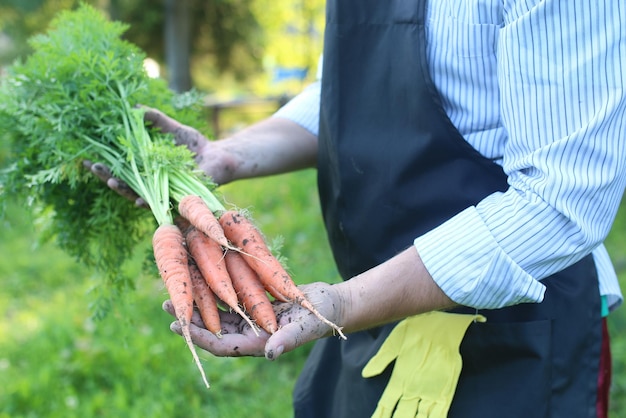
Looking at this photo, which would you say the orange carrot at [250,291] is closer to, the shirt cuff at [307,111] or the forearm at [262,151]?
the forearm at [262,151]

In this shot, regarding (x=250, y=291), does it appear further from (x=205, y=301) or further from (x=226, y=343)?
(x=226, y=343)

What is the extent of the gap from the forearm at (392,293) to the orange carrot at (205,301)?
27cm

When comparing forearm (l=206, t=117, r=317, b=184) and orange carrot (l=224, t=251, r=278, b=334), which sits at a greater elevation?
forearm (l=206, t=117, r=317, b=184)

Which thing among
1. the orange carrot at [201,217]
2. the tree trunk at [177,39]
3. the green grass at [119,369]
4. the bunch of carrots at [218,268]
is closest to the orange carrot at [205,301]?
the bunch of carrots at [218,268]

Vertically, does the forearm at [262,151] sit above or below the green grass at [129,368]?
above

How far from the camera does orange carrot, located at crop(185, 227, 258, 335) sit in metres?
1.44

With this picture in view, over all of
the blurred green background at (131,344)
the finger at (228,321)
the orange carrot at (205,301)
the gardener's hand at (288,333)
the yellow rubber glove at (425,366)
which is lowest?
the blurred green background at (131,344)

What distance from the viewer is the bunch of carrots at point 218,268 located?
1.41 metres

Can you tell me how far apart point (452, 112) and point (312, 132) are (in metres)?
0.66

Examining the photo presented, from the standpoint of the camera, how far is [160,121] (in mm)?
1897

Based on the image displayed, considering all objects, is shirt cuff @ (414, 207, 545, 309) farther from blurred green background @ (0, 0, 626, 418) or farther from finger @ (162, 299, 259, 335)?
blurred green background @ (0, 0, 626, 418)

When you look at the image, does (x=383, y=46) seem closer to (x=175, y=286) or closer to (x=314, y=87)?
(x=314, y=87)

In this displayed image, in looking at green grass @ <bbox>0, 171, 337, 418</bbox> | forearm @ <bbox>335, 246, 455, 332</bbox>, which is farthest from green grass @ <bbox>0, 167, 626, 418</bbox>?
forearm @ <bbox>335, 246, 455, 332</bbox>

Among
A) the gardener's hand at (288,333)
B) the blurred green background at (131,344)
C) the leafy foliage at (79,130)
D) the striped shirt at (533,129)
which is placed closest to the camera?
the striped shirt at (533,129)
